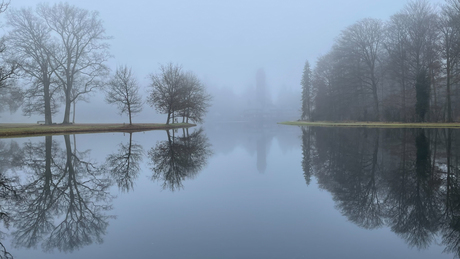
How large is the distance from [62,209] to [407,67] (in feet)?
146

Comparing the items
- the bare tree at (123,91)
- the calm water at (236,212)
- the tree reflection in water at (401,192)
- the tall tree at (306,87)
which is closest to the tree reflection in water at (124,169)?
the calm water at (236,212)

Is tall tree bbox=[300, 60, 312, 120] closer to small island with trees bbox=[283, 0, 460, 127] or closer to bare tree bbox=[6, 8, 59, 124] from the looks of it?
small island with trees bbox=[283, 0, 460, 127]

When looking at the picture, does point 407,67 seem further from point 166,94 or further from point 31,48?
point 31,48

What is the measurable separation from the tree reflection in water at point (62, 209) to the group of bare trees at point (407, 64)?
131 feet

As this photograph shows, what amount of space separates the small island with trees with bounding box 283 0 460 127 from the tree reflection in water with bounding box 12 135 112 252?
119ft

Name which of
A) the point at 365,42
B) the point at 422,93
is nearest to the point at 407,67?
the point at 422,93

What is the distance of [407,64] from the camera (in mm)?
37906

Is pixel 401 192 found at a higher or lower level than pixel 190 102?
lower

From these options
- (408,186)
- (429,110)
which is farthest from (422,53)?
(408,186)

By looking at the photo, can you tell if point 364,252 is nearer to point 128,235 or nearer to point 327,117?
point 128,235

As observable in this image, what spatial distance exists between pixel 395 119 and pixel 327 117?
1441cm

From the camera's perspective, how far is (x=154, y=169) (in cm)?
866

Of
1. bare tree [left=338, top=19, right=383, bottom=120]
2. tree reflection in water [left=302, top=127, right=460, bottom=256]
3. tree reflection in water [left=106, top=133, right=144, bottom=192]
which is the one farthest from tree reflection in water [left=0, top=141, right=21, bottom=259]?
bare tree [left=338, top=19, right=383, bottom=120]

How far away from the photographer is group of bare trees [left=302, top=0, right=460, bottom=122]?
Result: 32997mm
